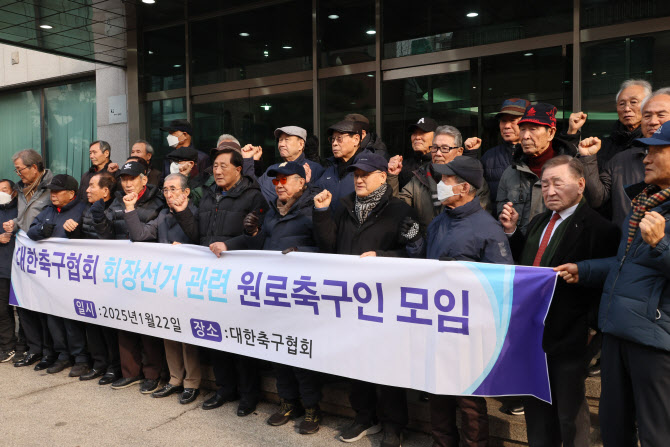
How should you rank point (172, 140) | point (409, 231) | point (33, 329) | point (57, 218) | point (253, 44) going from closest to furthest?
point (409, 231) < point (57, 218) < point (33, 329) < point (172, 140) < point (253, 44)

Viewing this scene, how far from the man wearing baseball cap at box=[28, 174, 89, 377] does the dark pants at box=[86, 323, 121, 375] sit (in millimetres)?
214

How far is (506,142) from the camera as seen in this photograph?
184 inches

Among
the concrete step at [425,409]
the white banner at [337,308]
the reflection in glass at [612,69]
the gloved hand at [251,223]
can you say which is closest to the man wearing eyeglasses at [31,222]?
the white banner at [337,308]

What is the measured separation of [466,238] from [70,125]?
10605 millimetres

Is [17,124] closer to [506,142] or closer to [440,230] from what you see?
[506,142]

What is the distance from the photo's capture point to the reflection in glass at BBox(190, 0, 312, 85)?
8.63 meters

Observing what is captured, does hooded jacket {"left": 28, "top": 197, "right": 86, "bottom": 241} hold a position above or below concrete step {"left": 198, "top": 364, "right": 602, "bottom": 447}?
above

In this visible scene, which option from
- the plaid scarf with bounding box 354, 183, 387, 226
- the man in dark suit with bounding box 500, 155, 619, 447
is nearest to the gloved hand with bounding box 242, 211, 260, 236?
the plaid scarf with bounding box 354, 183, 387, 226

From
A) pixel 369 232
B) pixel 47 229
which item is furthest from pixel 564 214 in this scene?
pixel 47 229

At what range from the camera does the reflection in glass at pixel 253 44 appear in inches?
340

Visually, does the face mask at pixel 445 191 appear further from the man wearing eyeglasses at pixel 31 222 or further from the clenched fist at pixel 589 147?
the man wearing eyeglasses at pixel 31 222

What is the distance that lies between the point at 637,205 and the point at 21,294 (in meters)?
5.68

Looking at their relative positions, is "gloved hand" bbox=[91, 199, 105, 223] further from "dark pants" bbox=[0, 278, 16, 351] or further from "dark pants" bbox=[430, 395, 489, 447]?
"dark pants" bbox=[430, 395, 489, 447]

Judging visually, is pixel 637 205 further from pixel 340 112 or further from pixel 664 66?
pixel 340 112
